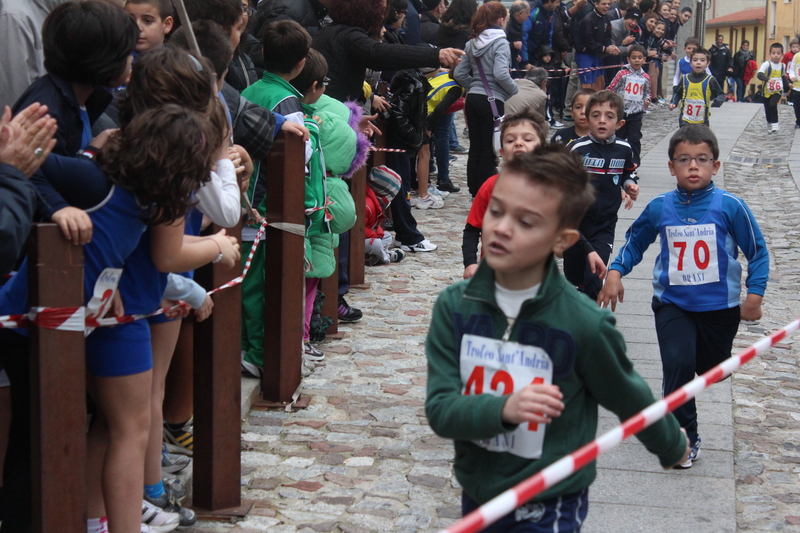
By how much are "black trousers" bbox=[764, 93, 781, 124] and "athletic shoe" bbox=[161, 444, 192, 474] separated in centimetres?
1883

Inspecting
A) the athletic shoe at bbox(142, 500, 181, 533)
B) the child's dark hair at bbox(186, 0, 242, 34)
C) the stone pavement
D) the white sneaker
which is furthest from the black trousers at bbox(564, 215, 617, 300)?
the athletic shoe at bbox(142, 500, 181, 533)

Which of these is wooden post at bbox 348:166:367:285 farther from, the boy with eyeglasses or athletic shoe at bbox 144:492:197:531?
athletic shoe at bbox 144:492:197:531

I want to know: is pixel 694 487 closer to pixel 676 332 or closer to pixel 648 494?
pixel 648 494

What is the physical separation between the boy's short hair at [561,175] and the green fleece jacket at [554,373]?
15 centimetres

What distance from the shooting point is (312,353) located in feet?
21.1

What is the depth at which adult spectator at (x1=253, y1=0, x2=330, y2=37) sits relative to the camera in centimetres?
730

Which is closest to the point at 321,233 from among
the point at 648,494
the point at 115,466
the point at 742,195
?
the point at 648,494

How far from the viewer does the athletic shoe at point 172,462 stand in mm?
4434

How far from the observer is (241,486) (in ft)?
14.7

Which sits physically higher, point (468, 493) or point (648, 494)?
point (468, 493)

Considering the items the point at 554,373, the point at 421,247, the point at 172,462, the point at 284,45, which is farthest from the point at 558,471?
the point at 421,247

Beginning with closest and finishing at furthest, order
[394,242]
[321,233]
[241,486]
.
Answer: [241,486]
[321,233]
[394,242]

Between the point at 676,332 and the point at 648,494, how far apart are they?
2.66 feet

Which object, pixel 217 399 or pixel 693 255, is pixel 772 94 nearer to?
pixel 693 255
